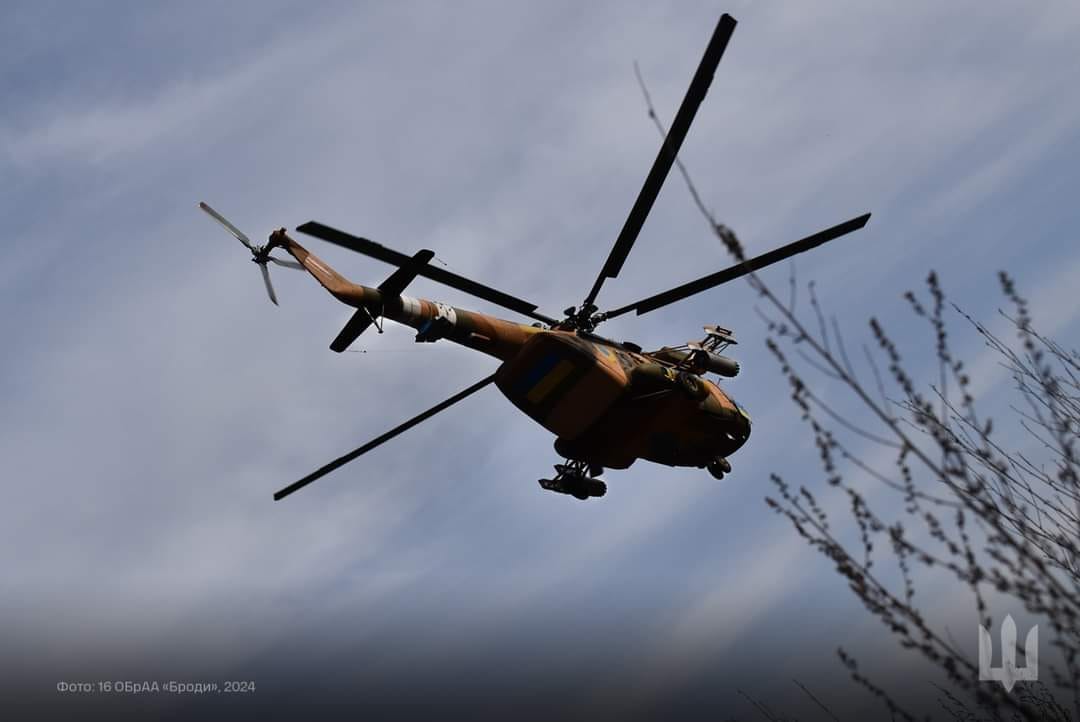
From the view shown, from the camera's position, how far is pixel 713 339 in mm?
18281

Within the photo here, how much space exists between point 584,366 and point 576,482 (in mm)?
2527

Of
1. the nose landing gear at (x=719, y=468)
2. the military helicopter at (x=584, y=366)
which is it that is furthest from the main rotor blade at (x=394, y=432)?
the nose landing gear at (x=719, y=468)

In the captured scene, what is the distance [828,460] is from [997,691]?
1.36m

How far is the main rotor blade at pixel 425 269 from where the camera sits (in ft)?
40.5

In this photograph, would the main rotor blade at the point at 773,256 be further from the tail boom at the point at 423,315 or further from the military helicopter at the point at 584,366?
the tail boom at the point at 423,315

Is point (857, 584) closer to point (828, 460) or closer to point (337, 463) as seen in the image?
point (828, 460)

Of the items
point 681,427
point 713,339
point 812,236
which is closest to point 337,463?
point 681,427

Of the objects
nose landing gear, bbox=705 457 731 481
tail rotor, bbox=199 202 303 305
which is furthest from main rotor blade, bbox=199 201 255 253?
nose landing gear, bbox=705 457 731 481

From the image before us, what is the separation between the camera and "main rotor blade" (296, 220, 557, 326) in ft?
40.5

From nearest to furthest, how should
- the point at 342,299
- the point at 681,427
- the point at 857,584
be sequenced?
the point at 857,584
the point at 342,299
the point at 681,427

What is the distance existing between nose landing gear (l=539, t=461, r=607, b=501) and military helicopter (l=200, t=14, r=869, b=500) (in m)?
0.02

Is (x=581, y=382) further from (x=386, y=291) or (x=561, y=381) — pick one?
(x=386, y=291)

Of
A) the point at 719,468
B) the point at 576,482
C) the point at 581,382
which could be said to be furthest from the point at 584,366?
the point at 719,468

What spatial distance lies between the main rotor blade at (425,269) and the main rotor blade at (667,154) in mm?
1426
